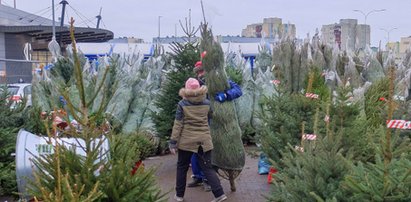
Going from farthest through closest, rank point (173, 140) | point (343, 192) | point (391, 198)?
point (173, 140) < point (343, 192) < point (391, 198)

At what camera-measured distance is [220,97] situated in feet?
22.4

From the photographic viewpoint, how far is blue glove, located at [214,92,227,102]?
6828 millimetres

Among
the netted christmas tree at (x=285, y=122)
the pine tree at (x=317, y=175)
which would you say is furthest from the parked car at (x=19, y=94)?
the pine tree at (x=317, y=175)

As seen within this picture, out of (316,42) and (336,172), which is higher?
(316,42)

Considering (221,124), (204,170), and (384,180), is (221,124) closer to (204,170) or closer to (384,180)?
(204,170)

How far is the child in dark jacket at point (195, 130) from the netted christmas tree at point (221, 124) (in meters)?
0.26

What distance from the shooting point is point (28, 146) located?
4914 mm

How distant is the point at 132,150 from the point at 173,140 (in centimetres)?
240

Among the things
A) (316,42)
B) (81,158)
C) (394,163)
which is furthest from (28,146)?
(316,42)

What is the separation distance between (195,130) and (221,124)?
0.46 metres

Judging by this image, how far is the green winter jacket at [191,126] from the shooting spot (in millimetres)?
6562

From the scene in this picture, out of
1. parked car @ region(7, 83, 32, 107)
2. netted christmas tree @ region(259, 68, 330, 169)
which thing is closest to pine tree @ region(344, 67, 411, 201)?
netted christmas tree @ region(259, 68, 330, 169)

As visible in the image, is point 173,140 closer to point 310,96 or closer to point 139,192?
point 310,96

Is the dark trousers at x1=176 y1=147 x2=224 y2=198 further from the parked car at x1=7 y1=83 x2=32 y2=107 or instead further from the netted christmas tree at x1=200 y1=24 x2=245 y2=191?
the parked car at x1=7 y1=83 x2=32 y2=107
